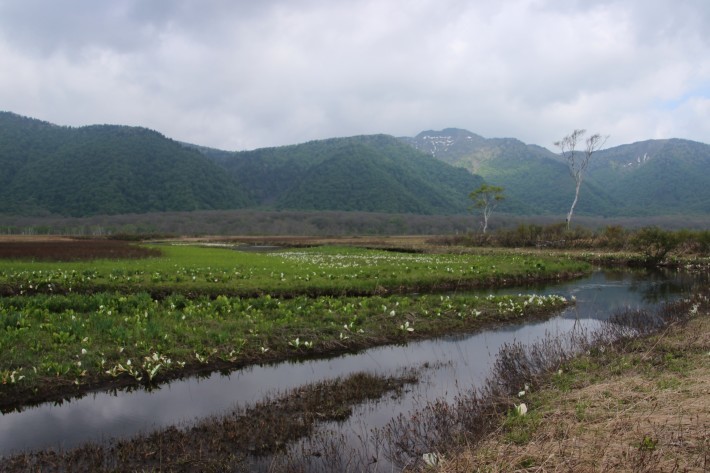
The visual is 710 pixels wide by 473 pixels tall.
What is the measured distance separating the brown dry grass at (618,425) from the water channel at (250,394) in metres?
2.67

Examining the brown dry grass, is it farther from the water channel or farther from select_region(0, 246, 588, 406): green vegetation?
select_region(0, 246, 588, 406): green vegetation

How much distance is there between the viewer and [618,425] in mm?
6750

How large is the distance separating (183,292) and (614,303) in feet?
63.4

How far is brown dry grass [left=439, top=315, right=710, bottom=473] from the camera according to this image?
5.64m

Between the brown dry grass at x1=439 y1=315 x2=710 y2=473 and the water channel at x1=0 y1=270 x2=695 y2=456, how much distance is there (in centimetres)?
267

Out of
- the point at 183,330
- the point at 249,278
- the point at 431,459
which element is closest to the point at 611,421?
the point at 431,459

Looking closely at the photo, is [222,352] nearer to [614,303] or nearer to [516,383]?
[516,383]

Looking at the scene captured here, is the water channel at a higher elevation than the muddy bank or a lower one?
lower

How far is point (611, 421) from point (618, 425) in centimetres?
14

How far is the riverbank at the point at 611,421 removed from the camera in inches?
224

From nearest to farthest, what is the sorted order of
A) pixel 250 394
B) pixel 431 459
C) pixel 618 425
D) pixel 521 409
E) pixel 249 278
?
pixel 431 459 → pixel 618 425 → pixel 521 409 → pixel 250 394 → pixel 249 278

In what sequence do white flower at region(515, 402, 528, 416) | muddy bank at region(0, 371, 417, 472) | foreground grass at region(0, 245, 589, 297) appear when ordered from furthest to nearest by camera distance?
foreground grass at region(0, 245, 589, 297)
white flower at region(515, 402, 528, 416)
muddy bank at region(0, 371, 417, 472)

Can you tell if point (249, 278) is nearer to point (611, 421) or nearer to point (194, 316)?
point (194, 316)

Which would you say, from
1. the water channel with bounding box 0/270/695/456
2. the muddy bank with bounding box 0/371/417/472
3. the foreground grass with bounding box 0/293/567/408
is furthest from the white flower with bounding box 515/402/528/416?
the foreground grass with bounding box 0/293/567/408
